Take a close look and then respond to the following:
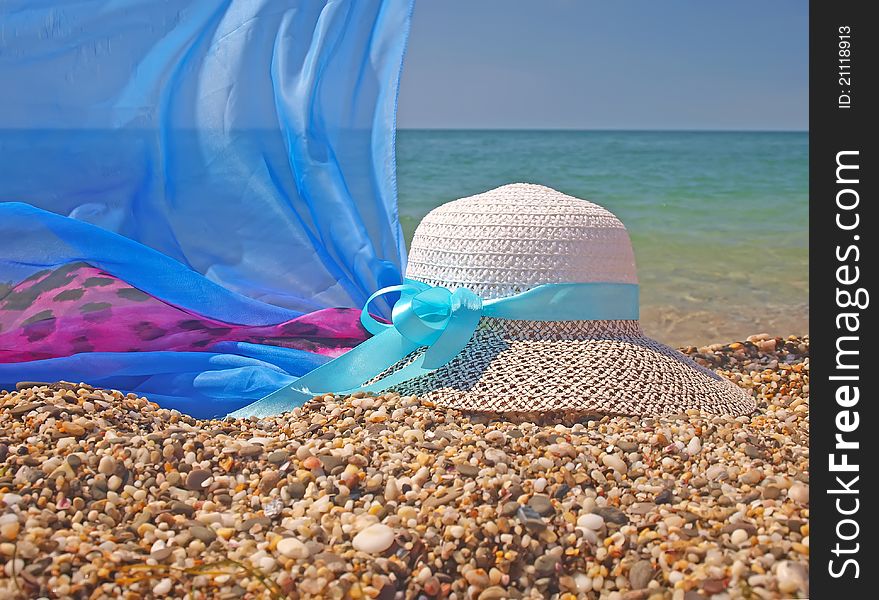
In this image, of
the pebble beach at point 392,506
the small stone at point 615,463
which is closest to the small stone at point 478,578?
the pebble beach at point 392,506

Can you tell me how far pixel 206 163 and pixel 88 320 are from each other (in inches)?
24.4

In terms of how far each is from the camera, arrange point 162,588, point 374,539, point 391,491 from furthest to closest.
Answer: point 391,491 < point 374,539 < point 162,588

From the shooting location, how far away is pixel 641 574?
60.9 inches

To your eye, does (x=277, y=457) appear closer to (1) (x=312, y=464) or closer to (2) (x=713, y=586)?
(1) (x=312, y=464)

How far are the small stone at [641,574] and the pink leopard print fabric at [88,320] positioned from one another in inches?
62.0

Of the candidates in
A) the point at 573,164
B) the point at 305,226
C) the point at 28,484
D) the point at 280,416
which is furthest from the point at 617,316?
the point at 573,164

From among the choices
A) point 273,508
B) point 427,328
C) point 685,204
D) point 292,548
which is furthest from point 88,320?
point 685,204

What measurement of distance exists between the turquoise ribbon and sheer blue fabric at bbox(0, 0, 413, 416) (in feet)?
0.57

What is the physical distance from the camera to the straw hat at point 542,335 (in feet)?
7.74

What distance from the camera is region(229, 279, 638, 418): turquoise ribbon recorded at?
8.07 feet

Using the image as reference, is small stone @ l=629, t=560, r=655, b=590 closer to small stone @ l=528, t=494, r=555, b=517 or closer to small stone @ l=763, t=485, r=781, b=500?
small stone @ l=528, t=494, r=555, b=517

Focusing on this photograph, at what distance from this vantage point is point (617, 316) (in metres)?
2.59

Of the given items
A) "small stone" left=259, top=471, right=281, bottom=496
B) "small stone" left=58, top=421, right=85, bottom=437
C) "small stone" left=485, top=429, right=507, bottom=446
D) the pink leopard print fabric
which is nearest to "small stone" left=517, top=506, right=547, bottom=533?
"small stone" left=485, top=429, right=507, bottom=446

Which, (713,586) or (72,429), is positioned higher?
(72,429)
